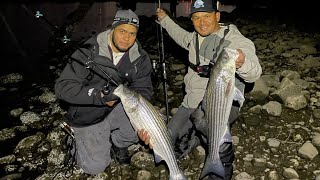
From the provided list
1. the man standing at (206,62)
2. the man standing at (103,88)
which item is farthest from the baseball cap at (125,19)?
the man standing at (206,62)

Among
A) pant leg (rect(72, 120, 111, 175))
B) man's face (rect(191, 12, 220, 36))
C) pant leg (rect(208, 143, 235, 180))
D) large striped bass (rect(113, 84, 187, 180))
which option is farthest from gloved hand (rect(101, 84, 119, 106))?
pant leg (rect(208, 143, 235, 180))

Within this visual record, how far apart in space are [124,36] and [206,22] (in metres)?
1.30

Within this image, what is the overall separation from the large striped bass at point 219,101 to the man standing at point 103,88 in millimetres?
1486

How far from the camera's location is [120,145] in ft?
18.2

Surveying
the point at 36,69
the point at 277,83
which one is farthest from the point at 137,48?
the point at 36,69

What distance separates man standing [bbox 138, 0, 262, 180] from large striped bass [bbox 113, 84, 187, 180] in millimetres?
146

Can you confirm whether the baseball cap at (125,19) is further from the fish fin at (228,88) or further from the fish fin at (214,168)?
the fish fin at (214,168)

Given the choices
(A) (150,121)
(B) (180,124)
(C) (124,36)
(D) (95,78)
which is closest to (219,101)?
(A) (150,121)

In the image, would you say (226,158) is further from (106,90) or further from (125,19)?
(125,19)

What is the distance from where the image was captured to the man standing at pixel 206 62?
4.21m

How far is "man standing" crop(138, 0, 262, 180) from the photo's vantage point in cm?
421

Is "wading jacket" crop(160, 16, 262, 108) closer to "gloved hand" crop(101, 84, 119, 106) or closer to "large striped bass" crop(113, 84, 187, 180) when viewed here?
"large striped bass" crop(113, 84, 187, 180)

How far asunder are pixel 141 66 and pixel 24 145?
2.83 m

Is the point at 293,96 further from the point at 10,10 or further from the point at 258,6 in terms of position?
the point at 10,10
